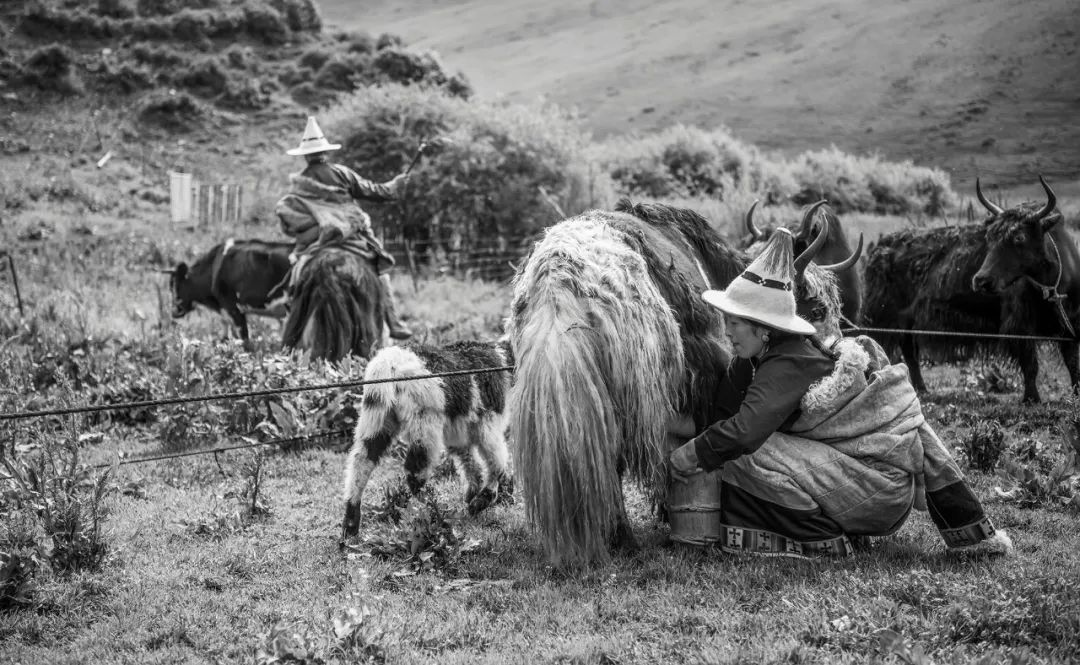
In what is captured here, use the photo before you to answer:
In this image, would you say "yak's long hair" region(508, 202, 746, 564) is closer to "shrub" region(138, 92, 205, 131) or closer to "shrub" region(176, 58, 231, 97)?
"shrub" region(138, 92, 205, 131)

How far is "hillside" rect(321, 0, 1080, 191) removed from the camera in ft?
44.3

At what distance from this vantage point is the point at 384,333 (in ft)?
33.0

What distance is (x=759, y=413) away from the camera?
427cm

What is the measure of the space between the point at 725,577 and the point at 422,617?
141cm

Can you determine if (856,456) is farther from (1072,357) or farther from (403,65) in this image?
(403,65)

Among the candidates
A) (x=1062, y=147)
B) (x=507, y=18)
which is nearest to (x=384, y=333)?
(x=1062, y=147)

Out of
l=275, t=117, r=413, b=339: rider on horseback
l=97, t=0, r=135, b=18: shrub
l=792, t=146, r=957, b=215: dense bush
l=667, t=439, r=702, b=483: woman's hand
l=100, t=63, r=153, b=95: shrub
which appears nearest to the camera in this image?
l=667, t=439, r=702, b=483: woman's hand

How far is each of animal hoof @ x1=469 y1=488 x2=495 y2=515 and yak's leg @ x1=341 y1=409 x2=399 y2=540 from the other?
0.74 m

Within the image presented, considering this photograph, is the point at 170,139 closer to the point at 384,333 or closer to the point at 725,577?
the point at 384,333

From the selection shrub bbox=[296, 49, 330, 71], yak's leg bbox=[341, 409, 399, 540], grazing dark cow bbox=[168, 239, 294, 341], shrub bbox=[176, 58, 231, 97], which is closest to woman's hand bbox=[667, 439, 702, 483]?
yak's leg bbox=[341, 409, 399, 540]

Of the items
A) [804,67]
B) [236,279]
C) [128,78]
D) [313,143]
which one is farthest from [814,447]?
[128,78]

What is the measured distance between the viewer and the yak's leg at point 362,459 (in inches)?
205

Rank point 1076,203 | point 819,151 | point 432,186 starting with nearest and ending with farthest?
point 1076,203 → point 432,186 → point 819,151

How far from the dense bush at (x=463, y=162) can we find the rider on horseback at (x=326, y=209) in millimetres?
10210
